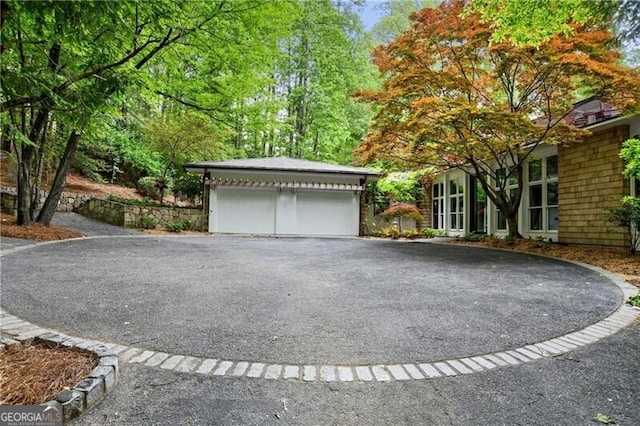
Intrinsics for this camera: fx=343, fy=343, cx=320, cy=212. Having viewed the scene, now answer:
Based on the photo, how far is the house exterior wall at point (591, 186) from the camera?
7902mm

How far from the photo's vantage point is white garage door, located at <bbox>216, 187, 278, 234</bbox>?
14695mm

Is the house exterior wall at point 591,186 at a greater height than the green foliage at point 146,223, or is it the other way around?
the house exterior wall at point 591,186

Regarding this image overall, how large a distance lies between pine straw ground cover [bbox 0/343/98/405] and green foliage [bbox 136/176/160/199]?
15401 mm

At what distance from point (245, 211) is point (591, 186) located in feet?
39.1

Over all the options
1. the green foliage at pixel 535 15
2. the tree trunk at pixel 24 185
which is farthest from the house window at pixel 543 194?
the tree trunk at pixel 24 185

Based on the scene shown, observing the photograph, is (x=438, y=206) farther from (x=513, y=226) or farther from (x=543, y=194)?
(x=513, y=226)

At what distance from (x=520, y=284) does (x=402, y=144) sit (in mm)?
5933

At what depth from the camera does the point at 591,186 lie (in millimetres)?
8555

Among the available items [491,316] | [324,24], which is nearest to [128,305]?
[491,316]

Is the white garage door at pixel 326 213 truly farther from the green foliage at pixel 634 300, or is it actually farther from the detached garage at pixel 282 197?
the green foliage at pixel 634 300

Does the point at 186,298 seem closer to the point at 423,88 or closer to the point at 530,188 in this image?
the point at 423,88

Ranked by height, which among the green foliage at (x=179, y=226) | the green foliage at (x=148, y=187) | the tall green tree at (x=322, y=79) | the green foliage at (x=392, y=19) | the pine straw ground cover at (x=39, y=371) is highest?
the green foliage at (x=392, y=19)
